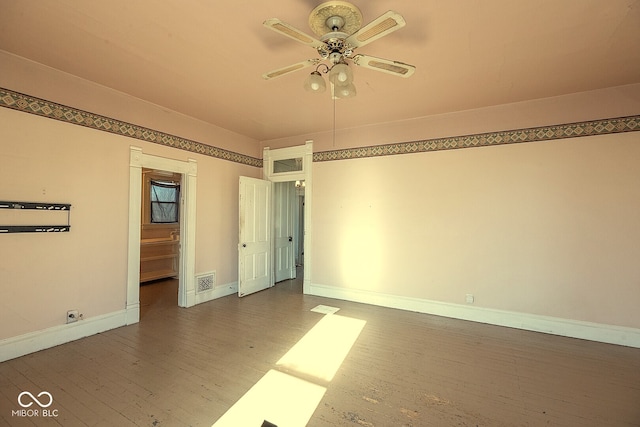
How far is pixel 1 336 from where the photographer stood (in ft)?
8.64

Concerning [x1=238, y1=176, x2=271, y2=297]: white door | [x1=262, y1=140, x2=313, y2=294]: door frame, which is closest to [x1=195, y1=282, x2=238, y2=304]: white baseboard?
[x1=238, y1=176, x2=271, y2=297]: white door

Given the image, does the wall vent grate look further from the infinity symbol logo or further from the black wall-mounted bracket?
the infinity symbol logo

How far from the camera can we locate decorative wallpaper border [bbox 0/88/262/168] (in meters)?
2.74

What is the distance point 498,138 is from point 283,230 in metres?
4.23

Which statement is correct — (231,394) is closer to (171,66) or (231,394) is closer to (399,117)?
(171,66)

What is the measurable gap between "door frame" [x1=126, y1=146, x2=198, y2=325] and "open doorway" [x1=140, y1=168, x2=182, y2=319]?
132cm

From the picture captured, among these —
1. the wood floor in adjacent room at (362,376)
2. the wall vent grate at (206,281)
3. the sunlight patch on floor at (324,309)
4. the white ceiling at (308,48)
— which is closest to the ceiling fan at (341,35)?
the white ceiling at (308,48)

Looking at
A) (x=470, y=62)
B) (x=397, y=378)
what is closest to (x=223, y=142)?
(x=470, y=62)

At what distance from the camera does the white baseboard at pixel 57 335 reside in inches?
106

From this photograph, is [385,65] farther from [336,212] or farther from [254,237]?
[254,237]

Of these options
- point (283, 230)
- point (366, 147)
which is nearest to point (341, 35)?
point (366, 147)

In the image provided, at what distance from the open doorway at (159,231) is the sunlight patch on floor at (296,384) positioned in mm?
3530

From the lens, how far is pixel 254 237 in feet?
16.9

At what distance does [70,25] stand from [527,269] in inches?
212
